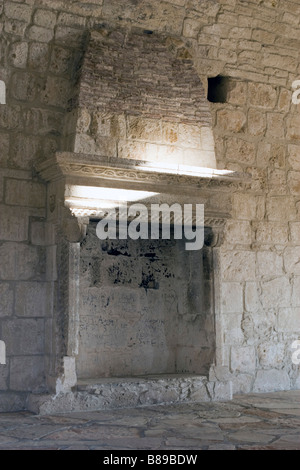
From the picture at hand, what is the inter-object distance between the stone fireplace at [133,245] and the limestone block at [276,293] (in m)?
0.73

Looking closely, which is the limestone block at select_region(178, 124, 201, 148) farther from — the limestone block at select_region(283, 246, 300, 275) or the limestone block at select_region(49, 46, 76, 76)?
the limestone block at select_region(283, 246, 300, 275)

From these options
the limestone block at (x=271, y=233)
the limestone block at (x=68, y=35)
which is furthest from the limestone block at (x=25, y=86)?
the limestone block at (x=271, y=233)

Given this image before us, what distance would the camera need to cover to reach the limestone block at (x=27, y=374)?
4.97 meters

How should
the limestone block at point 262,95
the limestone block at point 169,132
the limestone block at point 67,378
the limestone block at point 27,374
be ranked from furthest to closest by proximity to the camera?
the limestone block at point 262,95 → the limestone block at point 169,132 → the limestone block at point 27,374 → the limestone block at point 67,378

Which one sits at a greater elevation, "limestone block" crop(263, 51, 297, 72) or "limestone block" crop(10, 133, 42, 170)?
"limestone block" crop(263, 51, 297, 72)

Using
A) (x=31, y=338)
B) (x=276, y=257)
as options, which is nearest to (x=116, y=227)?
(x=31, y=338)

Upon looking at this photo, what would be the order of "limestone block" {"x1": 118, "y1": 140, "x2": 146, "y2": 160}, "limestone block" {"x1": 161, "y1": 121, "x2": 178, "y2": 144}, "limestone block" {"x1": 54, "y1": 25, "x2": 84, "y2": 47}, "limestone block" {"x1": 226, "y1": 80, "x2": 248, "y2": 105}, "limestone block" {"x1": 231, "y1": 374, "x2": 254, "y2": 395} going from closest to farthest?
"limestone block" {"x1": 118, "y1": 140, "x2": 146, "y2": 160} < "limestone block" {"x1": 54, "y1": 25, "x2": 84, "y2": 47} < "limestone block" {"x1": 161, "y1": 121, "x2": 178, "y2": 144} < "limestone block" {"x1": 231, "y1": 374, "x2": 254, "y2": 395} < "limestone block" {"x1": 226, "y1": 80, "x2": 248, "y2": 105}

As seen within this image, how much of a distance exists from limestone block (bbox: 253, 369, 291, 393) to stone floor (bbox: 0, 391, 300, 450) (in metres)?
0.75

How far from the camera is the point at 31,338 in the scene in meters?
5.08

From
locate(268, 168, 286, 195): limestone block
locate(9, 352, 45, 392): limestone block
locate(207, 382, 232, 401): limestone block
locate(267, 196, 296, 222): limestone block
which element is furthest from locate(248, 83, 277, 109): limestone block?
locate(9, 352, 45, 392): limestone block

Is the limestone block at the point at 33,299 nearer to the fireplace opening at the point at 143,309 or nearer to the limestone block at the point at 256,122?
the fireplace opening at the point at 143,309

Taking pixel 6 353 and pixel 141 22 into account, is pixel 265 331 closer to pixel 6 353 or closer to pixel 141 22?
pixel 6 353

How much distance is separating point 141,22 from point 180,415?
11.8 ft

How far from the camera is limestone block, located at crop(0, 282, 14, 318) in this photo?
498cm
